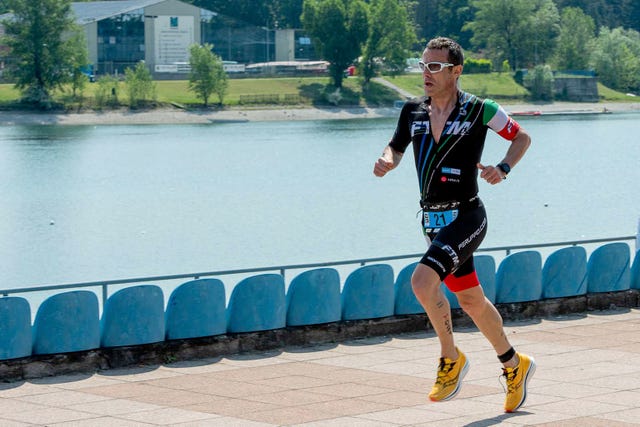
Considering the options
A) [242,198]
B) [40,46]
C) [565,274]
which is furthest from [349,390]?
[40,46]

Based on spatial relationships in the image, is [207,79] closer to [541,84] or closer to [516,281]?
[541,84]

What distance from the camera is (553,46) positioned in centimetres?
14812

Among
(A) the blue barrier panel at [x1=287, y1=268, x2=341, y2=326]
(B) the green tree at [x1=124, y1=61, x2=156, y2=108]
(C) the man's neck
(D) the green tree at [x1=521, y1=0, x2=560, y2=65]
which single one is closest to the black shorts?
(C) the man's neck

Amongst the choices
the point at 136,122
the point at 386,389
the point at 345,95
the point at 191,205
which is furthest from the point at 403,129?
the point at 345,95

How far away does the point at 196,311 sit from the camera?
1107 cm

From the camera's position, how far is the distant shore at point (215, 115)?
336 feet

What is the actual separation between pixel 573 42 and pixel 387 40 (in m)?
24.0

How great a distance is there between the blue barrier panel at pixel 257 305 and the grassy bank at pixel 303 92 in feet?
315

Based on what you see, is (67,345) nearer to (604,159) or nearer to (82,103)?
(604,159)

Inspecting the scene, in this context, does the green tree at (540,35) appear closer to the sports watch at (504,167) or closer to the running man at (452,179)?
the running man at (452,179)

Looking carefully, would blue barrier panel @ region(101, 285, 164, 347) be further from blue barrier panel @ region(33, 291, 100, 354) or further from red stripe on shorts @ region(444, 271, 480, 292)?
red stripe on shorts @ region(444, 271, 480, 292)

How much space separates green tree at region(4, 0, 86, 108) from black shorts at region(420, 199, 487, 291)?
100 m

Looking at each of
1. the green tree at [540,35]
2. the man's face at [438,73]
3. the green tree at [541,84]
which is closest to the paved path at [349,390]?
the man's face at [438,73]

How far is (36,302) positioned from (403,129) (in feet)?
65.5
